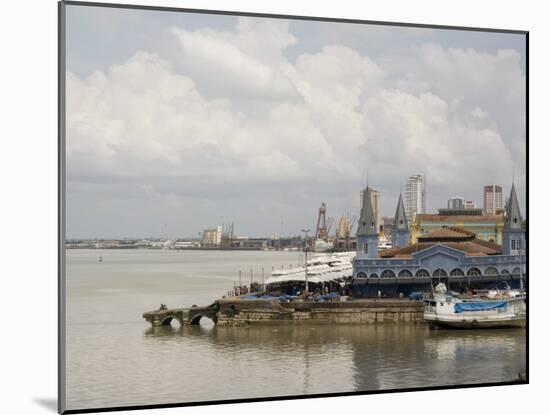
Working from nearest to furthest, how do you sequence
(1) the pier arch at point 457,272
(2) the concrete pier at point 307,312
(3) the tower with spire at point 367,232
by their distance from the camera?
1. (2) the concrete pier at point 307,312
2. (3) the tower with spire at point 367,232
3. (1) the pier arch at point 457,272

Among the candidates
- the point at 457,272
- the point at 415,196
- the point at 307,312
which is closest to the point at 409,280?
the point at 457,272

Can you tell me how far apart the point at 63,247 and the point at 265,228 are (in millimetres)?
1463

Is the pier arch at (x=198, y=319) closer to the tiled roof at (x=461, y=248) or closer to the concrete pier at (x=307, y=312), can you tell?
the concrete pier at (x=307, y=312)

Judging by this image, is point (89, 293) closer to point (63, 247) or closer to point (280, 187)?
point (63, 247)

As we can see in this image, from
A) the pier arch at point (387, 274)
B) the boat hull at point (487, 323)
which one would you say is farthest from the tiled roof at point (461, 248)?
the boat hull at point (487, 323)

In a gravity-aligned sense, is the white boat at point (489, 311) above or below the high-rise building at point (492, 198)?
below

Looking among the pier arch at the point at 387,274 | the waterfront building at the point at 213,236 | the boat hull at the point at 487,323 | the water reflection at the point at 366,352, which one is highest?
the waterfront building at the point at 213,236

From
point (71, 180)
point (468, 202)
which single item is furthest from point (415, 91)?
point (71, 180)

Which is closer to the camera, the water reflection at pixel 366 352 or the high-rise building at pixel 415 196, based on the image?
the water reflection at pixel 366 352

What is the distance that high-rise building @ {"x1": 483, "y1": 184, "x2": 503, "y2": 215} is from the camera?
24.6ft

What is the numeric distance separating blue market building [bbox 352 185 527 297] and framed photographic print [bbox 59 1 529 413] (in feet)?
0.04

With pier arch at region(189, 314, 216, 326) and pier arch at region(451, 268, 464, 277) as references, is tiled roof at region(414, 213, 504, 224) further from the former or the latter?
pier arch at region(189, 314, 216, 326)

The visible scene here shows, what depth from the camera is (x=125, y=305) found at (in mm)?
6789

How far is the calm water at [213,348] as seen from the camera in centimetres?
655
